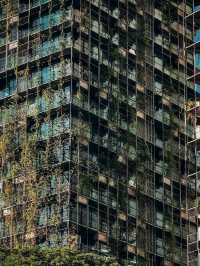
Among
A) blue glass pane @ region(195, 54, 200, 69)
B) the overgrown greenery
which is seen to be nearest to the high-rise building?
blue glass pane @ region(195, 54, 200, 69)

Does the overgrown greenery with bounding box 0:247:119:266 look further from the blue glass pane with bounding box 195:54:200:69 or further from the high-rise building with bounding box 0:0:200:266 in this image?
the blue glass pane with bounding box 195:54:200:69

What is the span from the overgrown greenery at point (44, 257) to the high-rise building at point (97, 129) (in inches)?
165

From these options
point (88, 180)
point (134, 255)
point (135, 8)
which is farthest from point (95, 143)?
point (135, 8)

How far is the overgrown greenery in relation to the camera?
7912 centimetres

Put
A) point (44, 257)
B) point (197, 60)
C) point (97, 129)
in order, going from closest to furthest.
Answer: point (44, 257), point (197, 60), point (97, 129)

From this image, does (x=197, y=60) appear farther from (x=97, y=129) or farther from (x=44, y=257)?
(x=44, y=257)

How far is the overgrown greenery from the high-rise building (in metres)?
4.20

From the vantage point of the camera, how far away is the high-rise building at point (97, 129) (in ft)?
289

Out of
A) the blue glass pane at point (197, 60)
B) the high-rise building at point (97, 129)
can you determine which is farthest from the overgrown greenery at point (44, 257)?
the blue glass pane at point (197, 60)

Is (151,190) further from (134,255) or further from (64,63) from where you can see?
(64,63)

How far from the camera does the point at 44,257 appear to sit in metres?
79.3

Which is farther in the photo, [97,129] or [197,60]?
[97,129]

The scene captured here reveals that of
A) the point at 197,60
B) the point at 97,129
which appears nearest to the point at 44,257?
the point at 97,129

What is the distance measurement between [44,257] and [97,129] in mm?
14624
